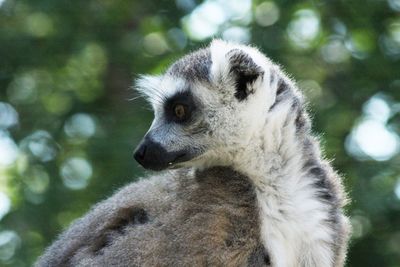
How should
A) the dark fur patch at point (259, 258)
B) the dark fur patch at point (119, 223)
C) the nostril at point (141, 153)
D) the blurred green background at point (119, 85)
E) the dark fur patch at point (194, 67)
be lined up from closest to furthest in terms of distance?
the dark fur patch at point (259, 258) → the nostril at point (141, 153) → the dark fur patch at point (119, 223) → the dark fur patch at point (194, 67) → the blurred green background at point (119, 85)

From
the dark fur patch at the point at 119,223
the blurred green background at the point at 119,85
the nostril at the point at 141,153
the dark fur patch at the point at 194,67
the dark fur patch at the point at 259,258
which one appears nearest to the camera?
the dark fur patch at the point at 259,258

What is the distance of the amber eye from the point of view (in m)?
5.64

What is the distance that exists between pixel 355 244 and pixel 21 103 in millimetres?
4789

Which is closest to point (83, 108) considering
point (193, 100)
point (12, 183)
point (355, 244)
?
point (12, 183)

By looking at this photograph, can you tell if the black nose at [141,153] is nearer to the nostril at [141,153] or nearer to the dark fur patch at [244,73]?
the nostril at [141,153]

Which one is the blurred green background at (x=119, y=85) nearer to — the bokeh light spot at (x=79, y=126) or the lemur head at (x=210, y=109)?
the bokeh light spot at (x=79, y=126)

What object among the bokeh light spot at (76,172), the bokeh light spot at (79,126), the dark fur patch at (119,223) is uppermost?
the bokeh light spot at (79,126)

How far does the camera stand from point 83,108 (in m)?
11.5

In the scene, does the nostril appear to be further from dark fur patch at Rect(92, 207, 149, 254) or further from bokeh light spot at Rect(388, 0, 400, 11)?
bokeh light spot at Rect(388, 0, 400, 11)

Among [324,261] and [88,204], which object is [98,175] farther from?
[324,261]

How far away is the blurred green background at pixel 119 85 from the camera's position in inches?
398

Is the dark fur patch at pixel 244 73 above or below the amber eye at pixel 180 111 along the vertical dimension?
above

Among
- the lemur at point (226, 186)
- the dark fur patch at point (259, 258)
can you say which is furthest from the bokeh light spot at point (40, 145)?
the dark fur patch at point (259, 258)

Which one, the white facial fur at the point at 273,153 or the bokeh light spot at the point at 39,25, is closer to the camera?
the white facial fur at the point at 273,153
